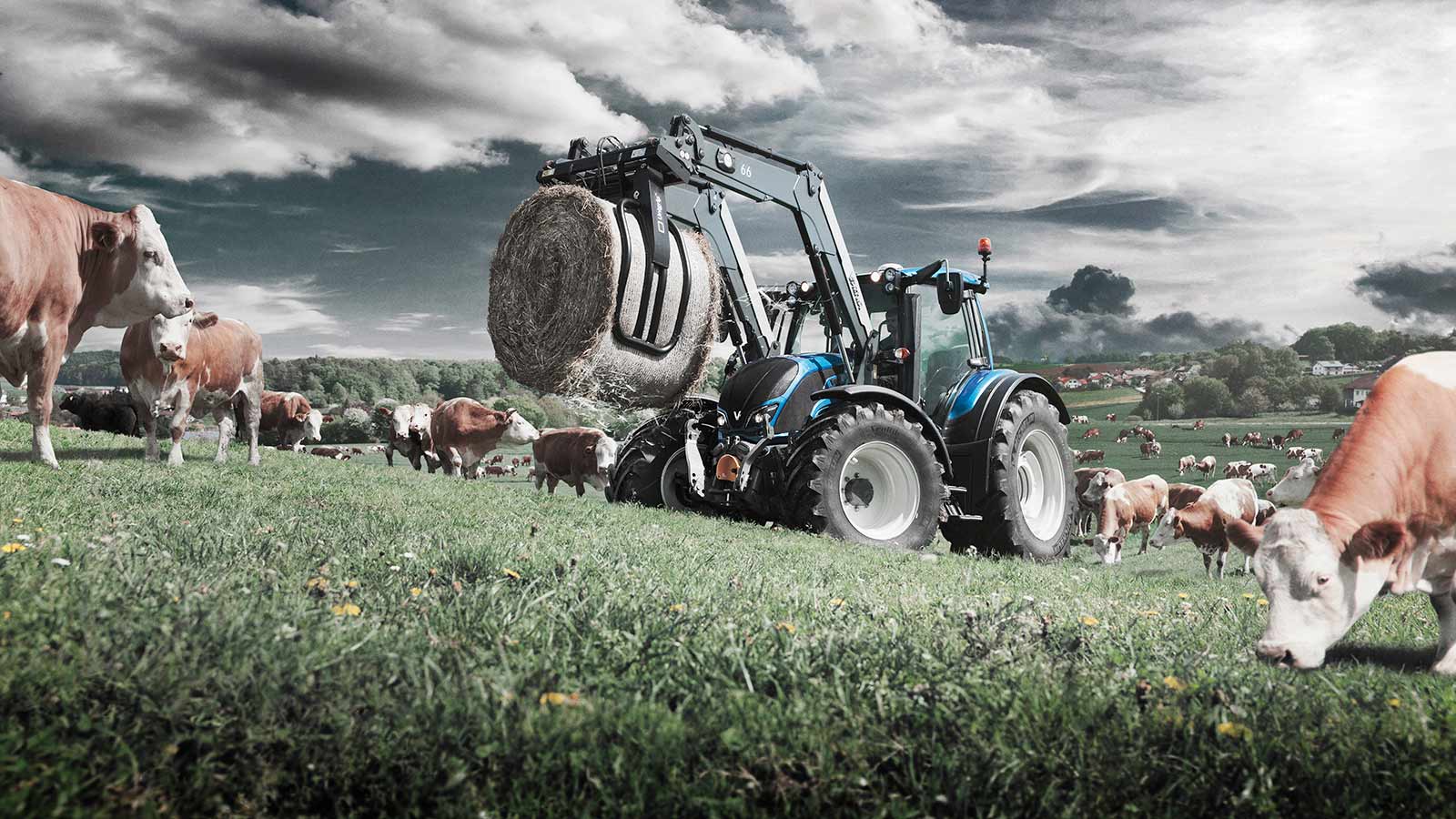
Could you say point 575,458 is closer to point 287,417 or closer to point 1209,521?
point 287,417

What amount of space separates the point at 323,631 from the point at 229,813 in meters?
0.86

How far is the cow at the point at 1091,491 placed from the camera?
47.3 feet

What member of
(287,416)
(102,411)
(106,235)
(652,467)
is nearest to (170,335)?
(106,235)

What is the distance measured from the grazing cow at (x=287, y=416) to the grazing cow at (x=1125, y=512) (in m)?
18.6

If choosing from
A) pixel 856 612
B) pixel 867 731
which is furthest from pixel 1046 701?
pixel 856 612

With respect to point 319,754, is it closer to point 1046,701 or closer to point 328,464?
point 1046,701

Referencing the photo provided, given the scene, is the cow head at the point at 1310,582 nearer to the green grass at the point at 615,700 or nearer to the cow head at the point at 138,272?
the green grass at the point at 615,700

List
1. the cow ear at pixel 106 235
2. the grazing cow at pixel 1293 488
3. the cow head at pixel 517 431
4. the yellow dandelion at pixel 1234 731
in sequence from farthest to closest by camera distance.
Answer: the cow head at pixel 517 431 < the grazing cow at pixel 1293 488 < the cow ear at pixel 106 235 < the yellow dandelion at pixel 1234 731

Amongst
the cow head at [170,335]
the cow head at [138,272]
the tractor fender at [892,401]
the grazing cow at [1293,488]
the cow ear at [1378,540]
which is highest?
the cow head at [138,272]

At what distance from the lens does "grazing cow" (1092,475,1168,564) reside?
12469 millimetres

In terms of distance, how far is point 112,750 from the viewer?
2215mm

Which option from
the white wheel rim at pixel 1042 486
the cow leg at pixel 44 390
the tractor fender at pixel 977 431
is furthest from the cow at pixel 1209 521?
the cow leg at pixel 44 390

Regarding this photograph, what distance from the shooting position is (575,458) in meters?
18.6

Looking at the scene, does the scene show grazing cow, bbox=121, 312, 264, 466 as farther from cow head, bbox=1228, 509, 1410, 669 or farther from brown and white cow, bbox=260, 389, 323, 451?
brown and white cow, bbox=260, 389, 323, 451
